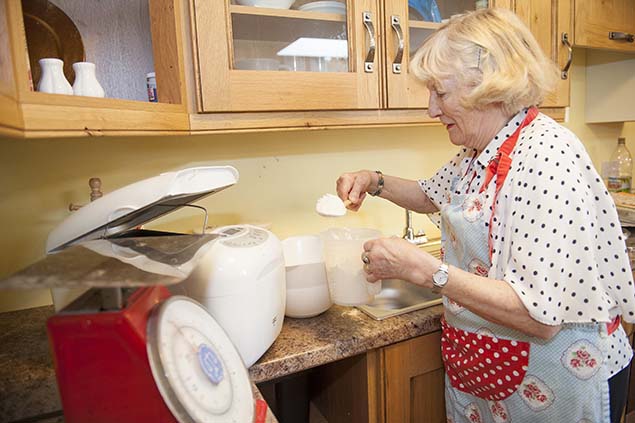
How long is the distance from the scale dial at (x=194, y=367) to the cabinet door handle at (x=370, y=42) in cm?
77

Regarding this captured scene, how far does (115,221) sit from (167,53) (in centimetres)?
45

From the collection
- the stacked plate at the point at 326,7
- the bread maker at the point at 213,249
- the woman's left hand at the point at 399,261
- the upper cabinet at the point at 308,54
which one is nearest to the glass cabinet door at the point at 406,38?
the upper cabinet at the point at 308,54

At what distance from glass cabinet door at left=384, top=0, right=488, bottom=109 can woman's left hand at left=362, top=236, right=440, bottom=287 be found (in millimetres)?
463

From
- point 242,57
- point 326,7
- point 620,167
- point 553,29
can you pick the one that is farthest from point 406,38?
point 620,167

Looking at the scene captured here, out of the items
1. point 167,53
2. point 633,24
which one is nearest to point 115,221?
point 167,53

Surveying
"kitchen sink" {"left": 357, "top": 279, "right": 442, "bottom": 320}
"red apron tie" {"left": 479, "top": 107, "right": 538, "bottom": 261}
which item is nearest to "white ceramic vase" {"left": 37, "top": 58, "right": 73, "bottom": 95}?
"red apron tie" {"left": 479, "top": 107, "right": 538, "bottom": 261}

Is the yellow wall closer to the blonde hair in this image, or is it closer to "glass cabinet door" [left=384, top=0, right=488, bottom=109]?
"glass cabinet door" [left=384, top=0, right=488, bottom=109]

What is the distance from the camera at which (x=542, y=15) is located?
138cm

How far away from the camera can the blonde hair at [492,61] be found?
826mm

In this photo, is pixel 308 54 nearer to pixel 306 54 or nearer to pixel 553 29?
pixel 306 54

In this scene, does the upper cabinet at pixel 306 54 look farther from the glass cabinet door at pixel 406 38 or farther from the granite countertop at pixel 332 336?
the granite countertop at pixel 332 336

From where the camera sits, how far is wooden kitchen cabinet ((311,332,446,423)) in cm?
101

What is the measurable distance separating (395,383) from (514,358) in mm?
290

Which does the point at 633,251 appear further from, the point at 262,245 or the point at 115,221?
the point at 115,221
